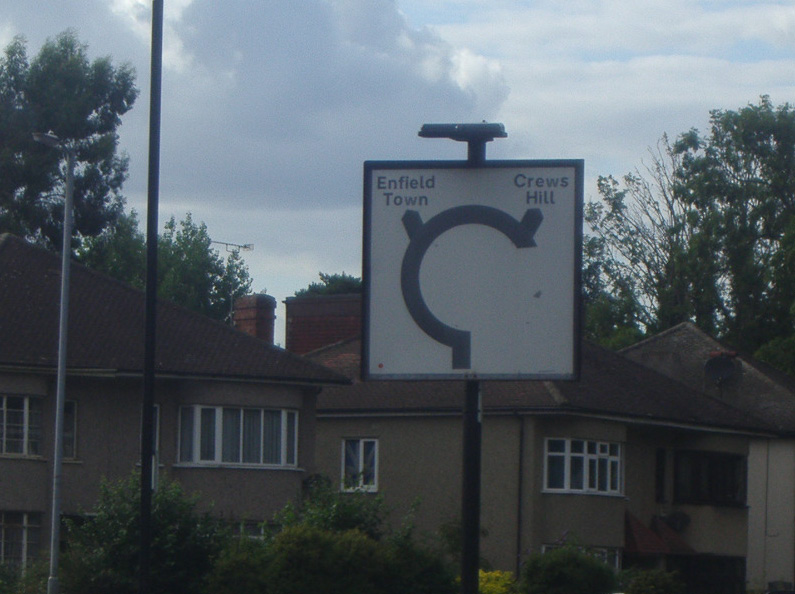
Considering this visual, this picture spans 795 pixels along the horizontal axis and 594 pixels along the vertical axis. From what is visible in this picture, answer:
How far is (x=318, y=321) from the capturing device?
145 ft

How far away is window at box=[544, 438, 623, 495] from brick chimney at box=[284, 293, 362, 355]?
930 centimetres

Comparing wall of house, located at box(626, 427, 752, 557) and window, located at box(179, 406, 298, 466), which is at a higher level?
window, located at box(179, 406, 298, 466)

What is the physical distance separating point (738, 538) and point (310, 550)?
99.8ft

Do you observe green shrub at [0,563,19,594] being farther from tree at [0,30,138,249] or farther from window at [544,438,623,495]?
tree at [0,30,138,249]

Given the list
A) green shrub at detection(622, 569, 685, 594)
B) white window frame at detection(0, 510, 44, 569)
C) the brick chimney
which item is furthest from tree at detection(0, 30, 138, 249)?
green shrub at detection(622, 569, 685, 594)

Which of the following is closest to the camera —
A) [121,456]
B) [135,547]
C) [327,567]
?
[327,567]

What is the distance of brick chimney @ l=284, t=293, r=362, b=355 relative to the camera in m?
43.9

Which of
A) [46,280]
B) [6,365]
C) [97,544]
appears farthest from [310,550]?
[46,280]

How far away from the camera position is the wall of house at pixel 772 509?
46.9 metres

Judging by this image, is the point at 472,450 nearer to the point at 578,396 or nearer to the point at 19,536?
the point at 19,536

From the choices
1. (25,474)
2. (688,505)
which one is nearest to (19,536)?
(25,474)

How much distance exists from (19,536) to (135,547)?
1350 cm

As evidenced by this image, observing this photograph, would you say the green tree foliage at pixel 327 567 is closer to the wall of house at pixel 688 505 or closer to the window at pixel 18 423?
the window at pixel 18 423

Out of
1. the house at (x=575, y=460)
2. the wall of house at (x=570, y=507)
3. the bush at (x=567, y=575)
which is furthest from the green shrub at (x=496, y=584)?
the wall of house at (x=570, y=507)
